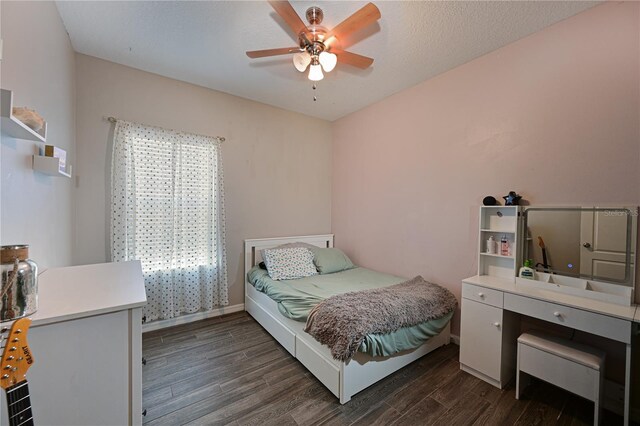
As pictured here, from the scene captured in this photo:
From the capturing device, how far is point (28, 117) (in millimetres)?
1093

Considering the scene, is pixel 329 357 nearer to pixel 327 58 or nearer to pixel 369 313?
pixel 369 313

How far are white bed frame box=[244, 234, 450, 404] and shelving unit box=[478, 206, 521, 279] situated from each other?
2.43ft

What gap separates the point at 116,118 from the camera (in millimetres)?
2469

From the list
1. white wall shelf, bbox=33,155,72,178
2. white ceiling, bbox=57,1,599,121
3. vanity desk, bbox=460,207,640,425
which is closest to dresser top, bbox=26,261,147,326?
white wall shelf, bbox=33,155,72,178

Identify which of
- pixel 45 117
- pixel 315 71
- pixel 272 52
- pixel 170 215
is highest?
pixel 272 52

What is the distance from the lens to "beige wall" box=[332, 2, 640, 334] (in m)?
1.69

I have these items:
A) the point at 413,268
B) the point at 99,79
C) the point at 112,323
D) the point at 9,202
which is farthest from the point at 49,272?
the point at 413,268

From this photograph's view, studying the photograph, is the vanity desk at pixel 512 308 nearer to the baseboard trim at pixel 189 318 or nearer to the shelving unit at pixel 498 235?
the shelving unit at pixel 498 235

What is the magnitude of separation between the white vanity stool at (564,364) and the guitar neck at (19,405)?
2585 mm

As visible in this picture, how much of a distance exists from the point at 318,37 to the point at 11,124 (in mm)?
1672

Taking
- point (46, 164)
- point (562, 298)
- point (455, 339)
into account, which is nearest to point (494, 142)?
point (562, 298)

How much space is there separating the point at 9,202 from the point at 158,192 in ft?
5.09

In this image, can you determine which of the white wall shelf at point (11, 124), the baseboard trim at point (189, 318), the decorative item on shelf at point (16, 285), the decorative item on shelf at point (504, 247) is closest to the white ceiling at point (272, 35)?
the white wall shelf at point (11, 124)

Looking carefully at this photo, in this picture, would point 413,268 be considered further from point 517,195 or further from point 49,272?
point 49,272
